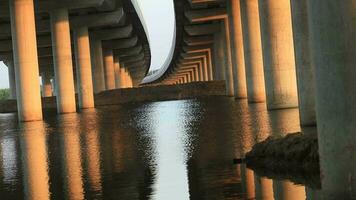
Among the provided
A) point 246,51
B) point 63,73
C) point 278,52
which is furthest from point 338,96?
point 63,73

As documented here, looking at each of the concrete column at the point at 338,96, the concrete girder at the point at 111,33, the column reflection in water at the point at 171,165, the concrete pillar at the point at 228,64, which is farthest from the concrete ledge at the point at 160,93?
→ the concrete column at the point at 338,96

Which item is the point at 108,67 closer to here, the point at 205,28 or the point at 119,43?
the point at 119,43

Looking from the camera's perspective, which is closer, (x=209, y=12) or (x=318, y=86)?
(x=318, y=86)

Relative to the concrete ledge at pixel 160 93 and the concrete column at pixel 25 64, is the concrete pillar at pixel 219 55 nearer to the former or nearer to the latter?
the concrete ledge at pixel 160 93

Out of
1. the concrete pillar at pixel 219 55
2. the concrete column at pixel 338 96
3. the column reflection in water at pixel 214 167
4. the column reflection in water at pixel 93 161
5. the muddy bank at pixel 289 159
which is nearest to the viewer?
the concrete column at pixel 338 96

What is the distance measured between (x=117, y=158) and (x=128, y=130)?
8848 mm

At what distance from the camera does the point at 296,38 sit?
57.9ft

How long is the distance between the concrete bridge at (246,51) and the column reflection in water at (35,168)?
164 inches

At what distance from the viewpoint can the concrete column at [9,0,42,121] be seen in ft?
117

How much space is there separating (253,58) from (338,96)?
97.6ft

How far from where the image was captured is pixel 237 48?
156ft

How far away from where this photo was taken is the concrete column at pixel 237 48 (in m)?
47.1

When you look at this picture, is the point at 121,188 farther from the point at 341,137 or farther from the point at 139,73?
the point at 139,73

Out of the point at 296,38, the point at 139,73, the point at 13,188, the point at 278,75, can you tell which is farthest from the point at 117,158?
the point at 139,73
